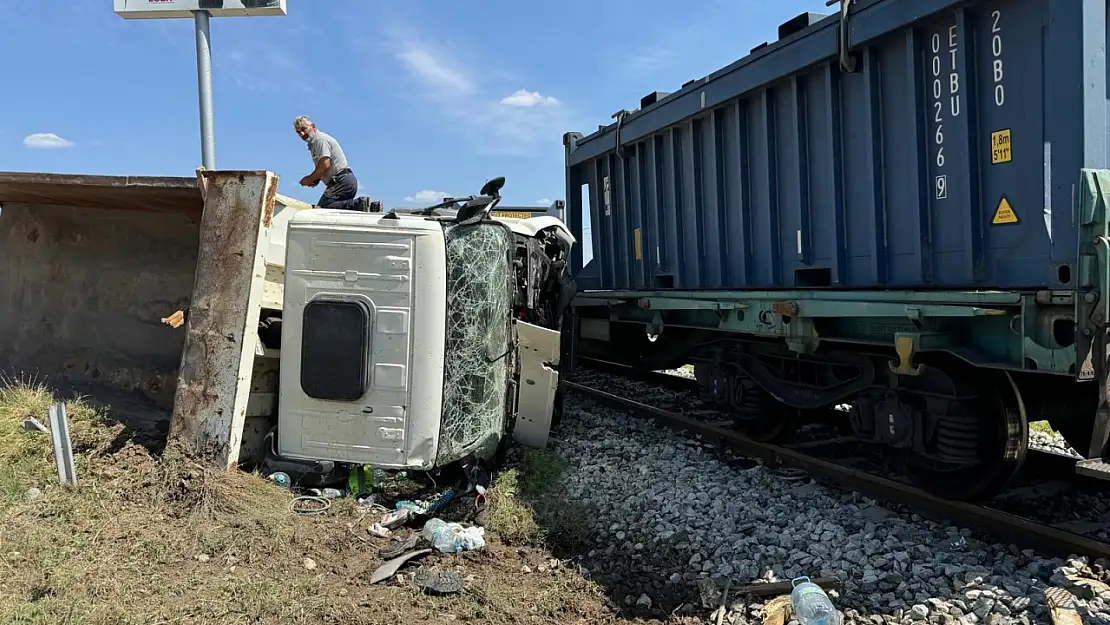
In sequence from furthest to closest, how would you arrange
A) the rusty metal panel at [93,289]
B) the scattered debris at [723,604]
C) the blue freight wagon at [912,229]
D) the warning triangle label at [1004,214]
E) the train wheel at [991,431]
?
the rusty metal panel at [93,289]
the train wheel at [991,431]
the warning triangle label at [1004,214]
the blue freight wagon at [912,229]
the scattered debris at [723,604]

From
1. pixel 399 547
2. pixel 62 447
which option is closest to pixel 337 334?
pixel 399 547

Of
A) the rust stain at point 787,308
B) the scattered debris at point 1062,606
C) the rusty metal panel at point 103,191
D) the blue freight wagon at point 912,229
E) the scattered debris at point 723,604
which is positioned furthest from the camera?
the rusty metal panel at point 103,191

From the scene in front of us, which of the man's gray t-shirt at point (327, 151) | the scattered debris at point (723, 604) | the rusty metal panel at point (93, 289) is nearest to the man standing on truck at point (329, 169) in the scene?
the man's gray t-shirt at point (327, 151)

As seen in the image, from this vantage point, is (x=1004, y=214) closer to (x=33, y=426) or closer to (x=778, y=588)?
(x=778, y=588)

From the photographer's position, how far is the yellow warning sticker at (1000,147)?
13.0ft

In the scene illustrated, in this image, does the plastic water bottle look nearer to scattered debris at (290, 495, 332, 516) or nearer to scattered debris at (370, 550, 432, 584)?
scattered debris at (370, 550, 432, 584)

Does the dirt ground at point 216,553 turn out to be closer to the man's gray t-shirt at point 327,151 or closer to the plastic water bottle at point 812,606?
the plastic water bottle at point 812,606

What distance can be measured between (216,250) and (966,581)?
4.81m

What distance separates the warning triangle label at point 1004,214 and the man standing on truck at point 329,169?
5.01 m

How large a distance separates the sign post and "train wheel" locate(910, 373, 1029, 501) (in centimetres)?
713

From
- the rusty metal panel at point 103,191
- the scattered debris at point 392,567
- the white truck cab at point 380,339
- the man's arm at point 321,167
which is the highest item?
the man's arm at point 321,167

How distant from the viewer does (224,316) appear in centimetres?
480

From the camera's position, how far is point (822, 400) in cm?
528

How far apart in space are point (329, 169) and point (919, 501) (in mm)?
5463
